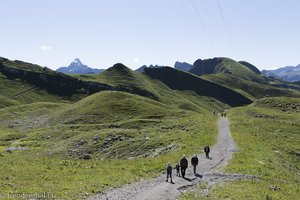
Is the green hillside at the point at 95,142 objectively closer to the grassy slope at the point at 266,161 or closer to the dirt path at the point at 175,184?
the dirt path at the point at 175,184

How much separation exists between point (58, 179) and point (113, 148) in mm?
33812

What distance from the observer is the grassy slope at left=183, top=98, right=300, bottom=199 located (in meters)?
30.3

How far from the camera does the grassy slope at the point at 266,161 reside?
30.3 metres

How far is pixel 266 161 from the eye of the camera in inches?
1866

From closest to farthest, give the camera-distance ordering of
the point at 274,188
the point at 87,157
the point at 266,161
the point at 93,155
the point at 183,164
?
the point at 274,188
the point at 183,164
the point at 266,161
the point at 87,157
the point at 93,155

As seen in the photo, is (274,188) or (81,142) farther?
(81,142)

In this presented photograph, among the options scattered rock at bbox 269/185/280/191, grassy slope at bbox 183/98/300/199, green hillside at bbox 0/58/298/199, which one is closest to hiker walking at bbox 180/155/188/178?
green hillside at bbox 0/58/298/199

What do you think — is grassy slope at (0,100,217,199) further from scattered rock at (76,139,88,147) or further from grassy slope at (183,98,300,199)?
grassy slope at (183,98,300,199)

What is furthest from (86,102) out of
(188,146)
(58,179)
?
(58,179)

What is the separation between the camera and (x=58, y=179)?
34656mm

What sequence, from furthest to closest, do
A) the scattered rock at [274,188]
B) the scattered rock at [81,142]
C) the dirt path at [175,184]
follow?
the scattered rock at [81,142]
the scattered rock at [274,188]
the dirt path at [175,184]

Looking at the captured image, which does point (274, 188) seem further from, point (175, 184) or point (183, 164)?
point (183, 164)

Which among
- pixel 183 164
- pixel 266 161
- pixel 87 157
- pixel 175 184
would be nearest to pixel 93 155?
pixel 87 157

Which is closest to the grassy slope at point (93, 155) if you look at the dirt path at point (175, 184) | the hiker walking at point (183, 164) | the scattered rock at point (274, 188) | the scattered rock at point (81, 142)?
the scattered rock at point (81, 142)
